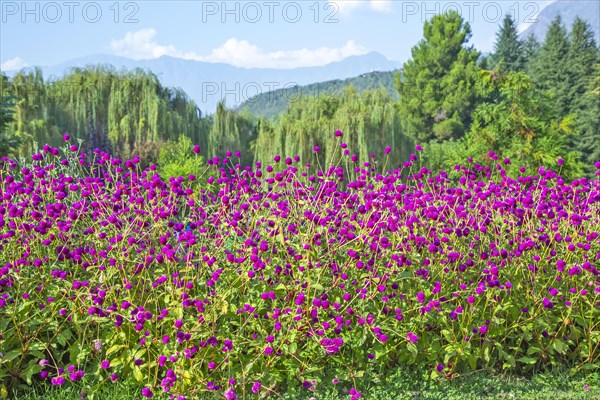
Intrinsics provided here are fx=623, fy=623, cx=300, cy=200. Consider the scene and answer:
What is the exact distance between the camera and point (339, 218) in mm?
4438

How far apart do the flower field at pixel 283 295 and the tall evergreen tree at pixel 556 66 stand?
2826cm

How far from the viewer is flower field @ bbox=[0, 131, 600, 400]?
11.8ft

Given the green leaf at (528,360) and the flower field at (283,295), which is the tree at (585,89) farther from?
the green leaf at (528,360)

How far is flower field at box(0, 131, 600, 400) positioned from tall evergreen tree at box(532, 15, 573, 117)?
2826 cm

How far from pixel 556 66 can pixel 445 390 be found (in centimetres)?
3140


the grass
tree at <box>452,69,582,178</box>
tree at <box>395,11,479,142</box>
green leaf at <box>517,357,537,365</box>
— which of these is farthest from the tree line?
tree at <box>395,11,479,142</box>

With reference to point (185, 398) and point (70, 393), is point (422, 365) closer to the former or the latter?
point (185, 398)

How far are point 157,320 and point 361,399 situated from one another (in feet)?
4.22

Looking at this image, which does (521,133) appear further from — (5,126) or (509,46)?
(509,46)

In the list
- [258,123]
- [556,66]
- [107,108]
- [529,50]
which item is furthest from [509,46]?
[107,108]

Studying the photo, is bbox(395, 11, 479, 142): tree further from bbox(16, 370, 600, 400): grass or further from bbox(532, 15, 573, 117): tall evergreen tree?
bbox(16, 370, 600, 400): grass

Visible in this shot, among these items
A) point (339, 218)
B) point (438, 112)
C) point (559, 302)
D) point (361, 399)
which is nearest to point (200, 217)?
point (339, 218)

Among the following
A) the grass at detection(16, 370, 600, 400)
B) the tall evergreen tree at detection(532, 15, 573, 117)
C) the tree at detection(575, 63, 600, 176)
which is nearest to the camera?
the grass at detection(16, 370, 600, 400)

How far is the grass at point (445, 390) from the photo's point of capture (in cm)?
367
